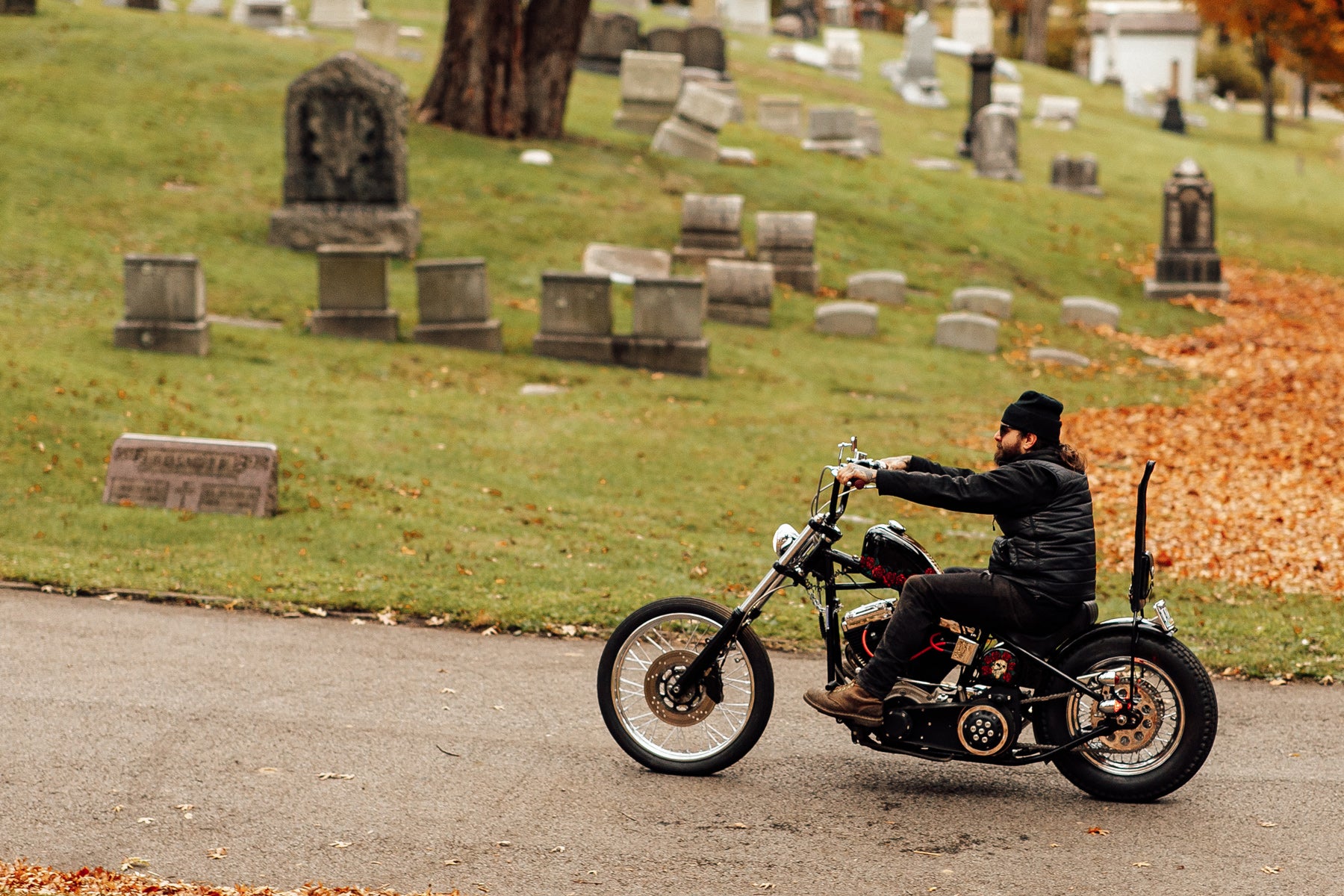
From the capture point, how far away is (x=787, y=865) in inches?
213

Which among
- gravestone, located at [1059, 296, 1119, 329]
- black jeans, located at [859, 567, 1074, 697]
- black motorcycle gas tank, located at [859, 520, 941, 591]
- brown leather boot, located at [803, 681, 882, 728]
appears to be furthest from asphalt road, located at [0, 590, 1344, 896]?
gravestone, located at [1059, 296, 1119, 329]

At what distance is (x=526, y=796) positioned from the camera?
600 centimetres

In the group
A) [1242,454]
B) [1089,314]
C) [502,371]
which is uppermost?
[1089,314]

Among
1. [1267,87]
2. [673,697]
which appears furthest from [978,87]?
[673,697]

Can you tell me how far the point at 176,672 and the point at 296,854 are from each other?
2342 mm

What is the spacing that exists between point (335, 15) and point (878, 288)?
23477 mm

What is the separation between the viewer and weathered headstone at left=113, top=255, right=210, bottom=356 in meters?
15.4

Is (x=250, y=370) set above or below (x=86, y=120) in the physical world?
below

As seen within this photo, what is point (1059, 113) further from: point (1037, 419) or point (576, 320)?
point (1037, 419)

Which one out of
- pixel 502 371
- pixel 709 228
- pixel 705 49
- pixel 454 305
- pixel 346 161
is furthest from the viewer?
pixel 705 49

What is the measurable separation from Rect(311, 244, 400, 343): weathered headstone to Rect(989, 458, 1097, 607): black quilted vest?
1250cm

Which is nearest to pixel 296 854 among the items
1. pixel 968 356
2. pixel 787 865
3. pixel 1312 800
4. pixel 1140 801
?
pixel 787 865

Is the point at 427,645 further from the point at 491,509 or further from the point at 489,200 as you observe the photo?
the point at 489,200

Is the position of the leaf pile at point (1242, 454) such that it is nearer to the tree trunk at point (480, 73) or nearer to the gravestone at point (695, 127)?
the gravestone at point (695, 127)
